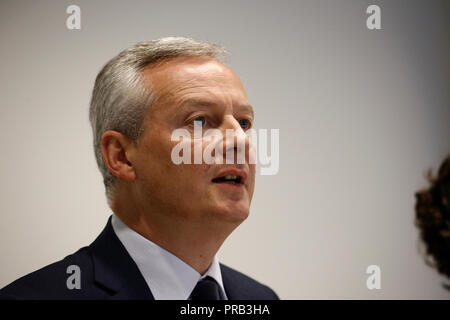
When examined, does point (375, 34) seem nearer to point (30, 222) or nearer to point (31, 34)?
point (31, 34)

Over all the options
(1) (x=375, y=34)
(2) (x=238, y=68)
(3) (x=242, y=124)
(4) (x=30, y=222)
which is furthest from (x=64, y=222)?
(1) (x=375, y=34)

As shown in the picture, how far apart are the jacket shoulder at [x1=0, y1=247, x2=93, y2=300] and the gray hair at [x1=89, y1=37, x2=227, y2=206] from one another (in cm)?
23

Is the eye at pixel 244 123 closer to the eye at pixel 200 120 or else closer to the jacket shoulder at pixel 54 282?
the eye at pixel 200 120

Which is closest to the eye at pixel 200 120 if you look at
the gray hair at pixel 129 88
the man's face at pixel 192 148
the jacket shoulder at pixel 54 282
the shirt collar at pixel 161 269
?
the man's face at pixel 192 148

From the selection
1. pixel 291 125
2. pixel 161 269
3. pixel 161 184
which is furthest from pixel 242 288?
pixel 291 125

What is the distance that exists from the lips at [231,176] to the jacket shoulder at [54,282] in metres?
0.42

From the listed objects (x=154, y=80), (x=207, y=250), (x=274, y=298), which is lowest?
(x=274, y=298)

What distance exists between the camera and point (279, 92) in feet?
6.72

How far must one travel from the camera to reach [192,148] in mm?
1384

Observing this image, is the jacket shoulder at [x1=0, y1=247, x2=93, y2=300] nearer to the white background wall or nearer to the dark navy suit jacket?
the dark navy suit jacket

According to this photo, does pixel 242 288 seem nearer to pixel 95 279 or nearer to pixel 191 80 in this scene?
pixel 95 279

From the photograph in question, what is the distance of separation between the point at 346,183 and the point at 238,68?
0.63m

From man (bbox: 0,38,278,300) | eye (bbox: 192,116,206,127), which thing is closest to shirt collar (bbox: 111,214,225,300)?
man (bbox: 0,38,278,300)
